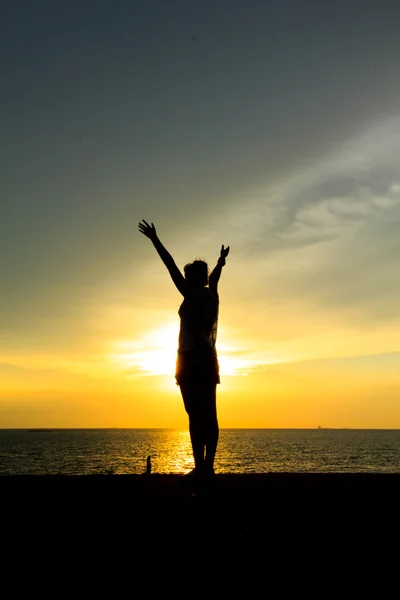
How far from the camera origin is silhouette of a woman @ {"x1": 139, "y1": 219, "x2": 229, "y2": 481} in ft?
17.0

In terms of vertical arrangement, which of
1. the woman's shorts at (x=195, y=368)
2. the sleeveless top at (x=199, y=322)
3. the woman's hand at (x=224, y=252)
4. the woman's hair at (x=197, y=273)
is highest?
the woman's hand at (x=224, y=252)

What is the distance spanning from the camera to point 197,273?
583 centimetres

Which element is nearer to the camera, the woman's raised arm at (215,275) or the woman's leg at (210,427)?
the woman's leg at (210,427)

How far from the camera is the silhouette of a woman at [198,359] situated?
17.0ft

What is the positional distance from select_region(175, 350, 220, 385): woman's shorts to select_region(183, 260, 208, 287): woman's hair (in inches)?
34.5
